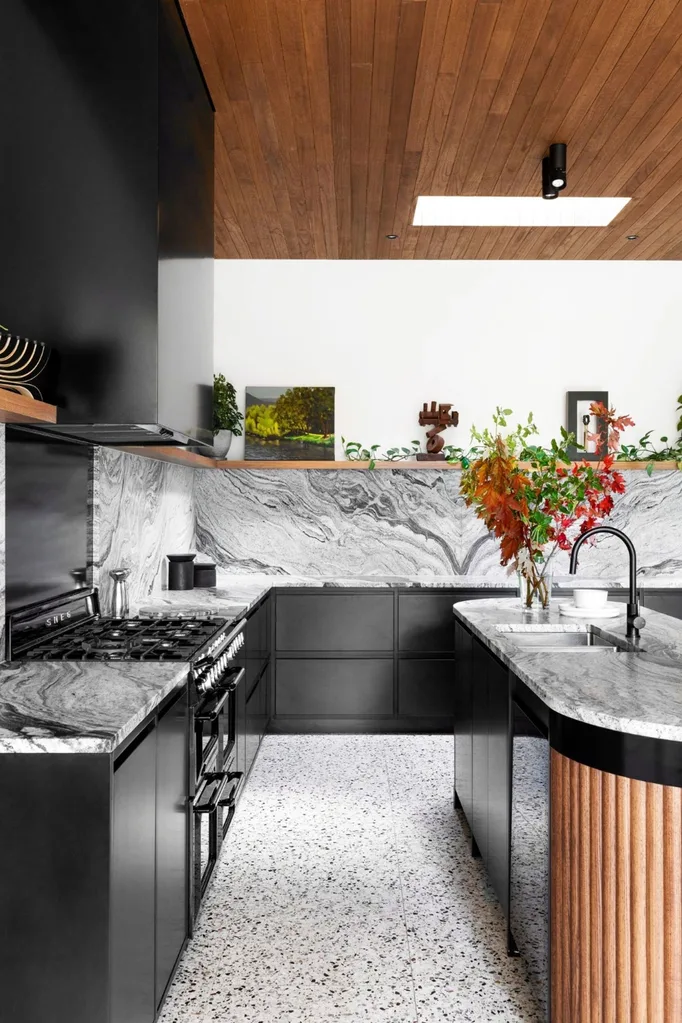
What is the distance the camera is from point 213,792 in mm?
2576

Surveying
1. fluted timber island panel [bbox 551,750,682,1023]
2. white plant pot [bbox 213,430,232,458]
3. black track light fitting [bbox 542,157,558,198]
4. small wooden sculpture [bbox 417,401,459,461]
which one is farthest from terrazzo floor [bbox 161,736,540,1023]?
black track light fitting [bbox 542,157,558,198]

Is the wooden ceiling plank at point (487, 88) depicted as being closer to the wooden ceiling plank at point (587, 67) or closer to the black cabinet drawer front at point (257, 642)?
the wooden ceiling plank at point (587, 67)

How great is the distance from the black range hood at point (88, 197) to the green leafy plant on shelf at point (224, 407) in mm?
2608

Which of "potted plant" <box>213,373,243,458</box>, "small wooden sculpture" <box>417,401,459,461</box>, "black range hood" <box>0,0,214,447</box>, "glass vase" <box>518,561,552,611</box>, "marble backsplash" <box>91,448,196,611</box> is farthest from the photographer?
"small wooden sculpture" <box>417,401,459,461</box>

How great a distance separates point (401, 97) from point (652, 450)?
305 centimetres

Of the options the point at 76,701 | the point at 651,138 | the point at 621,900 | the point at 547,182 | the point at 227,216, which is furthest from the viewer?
the point at 227,216

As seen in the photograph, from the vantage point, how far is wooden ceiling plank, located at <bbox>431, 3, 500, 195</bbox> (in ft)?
8.25

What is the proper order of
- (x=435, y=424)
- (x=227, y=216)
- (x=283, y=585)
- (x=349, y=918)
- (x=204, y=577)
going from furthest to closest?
(x=435, y=424) → (x=283, y=585) → (x=204, y=577) → (x=227, y=216) → (x=349, y=918)

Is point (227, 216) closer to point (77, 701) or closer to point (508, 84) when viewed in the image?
point (508, 84)

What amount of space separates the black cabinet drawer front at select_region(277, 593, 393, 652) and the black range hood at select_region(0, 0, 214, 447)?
2.61 metres

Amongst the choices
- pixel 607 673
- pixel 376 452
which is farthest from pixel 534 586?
pixel 376 452

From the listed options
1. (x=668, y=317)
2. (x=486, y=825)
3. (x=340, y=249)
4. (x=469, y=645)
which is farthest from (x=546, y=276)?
(x=486, y=825)

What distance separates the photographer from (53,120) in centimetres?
218

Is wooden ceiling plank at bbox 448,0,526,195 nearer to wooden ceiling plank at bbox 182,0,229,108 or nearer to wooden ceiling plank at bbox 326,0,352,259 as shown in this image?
wooden ceiling plank at bbox 326,0,352,259
